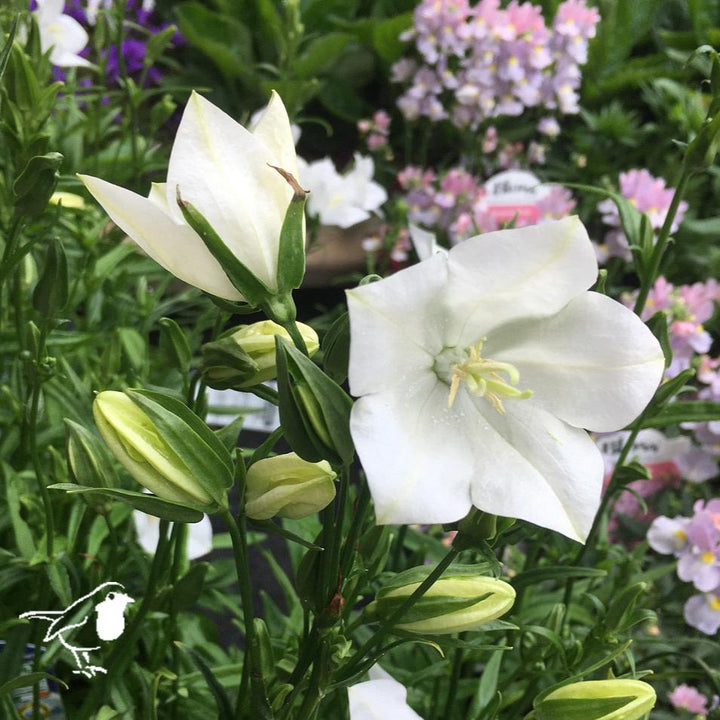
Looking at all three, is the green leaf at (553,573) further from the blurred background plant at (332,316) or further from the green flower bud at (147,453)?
the green flower bud at (147,453)

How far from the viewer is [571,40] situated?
131 centimetres

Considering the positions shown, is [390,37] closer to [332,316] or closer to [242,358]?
[332,316]

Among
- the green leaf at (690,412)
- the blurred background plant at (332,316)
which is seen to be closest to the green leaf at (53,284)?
the blurred background plant at (332,316)

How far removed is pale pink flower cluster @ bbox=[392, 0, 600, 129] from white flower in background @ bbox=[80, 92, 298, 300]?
40.1 inches

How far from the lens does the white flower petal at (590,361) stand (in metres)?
0.32

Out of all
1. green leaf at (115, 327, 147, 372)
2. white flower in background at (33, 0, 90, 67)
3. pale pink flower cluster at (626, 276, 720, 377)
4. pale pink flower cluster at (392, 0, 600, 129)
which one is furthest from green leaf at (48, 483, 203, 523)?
pale pink flower cluster at (392, 0, 600, 129)

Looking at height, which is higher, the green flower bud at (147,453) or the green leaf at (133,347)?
the green flower bud at (147,453)

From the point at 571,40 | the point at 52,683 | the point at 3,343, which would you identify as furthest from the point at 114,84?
the point at 52,683

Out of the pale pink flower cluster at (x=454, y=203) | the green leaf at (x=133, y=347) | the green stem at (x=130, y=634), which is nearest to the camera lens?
the green stem at (x=130, y=634)

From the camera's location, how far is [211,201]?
0.32 m

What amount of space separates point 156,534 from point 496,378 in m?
0.36

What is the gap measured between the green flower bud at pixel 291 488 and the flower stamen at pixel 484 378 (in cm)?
6

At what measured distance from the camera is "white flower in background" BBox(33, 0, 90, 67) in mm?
719

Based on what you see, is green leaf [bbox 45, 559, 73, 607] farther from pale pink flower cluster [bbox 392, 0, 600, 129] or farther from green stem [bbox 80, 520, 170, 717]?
pale pink flower cluster [bbox 392, 0, 600, 129]
